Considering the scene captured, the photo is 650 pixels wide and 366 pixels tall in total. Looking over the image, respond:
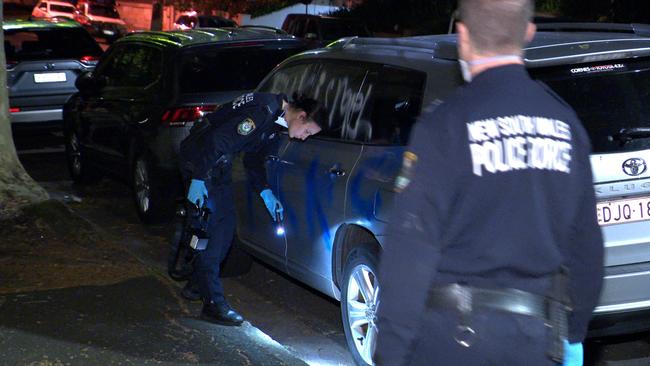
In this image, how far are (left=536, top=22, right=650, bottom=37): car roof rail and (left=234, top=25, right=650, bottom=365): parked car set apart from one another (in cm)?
3

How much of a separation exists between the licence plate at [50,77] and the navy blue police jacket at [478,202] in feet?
36.2

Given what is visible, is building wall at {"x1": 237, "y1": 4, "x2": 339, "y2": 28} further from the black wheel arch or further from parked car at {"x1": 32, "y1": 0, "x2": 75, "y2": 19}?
the black wheel arch

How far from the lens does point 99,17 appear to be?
39.1m

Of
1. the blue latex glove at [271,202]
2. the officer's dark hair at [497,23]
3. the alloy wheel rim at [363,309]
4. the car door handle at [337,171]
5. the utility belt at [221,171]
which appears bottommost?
the alloy wheel rim at [363,309]

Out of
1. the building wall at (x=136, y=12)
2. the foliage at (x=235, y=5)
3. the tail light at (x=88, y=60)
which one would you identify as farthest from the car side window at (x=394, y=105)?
the building wall at (x=136, y=12)

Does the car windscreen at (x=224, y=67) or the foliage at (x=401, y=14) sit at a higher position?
the car windscreen at (x=224, y=67)

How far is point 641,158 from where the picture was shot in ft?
14.9

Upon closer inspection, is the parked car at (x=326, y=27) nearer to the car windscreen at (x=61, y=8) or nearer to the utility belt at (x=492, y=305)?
the car windscreen at (x=61, y=8)

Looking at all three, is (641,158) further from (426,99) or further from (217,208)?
(217,208)

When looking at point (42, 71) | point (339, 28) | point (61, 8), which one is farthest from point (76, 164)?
point (61, 8)

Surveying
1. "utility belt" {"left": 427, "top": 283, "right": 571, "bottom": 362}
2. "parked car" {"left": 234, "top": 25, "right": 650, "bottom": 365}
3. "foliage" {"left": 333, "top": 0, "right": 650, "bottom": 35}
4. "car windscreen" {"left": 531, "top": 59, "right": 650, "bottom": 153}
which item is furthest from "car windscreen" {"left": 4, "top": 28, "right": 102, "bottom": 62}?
Result: "utility belt" {"left": 427, "top": 283, "right": 571, "bottom": 362}

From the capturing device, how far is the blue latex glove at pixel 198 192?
19.3 feet

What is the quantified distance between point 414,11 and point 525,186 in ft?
85.0

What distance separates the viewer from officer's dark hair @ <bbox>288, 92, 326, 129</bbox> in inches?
232
